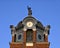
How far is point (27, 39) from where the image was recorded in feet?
165

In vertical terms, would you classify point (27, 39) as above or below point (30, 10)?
below

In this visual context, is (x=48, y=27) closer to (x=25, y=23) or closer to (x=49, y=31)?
(x=49, y=31)

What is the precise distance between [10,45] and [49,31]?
766 centimetres

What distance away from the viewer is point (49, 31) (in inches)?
2045

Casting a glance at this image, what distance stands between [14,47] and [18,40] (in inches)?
71.3

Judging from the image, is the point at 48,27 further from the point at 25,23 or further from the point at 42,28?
the point at 25,23

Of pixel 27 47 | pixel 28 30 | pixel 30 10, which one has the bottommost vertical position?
pixel 27 47

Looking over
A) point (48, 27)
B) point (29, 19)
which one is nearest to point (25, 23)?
point (29, 19)

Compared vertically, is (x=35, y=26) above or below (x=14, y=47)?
above

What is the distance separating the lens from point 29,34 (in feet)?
168

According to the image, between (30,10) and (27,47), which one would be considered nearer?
(27,47)

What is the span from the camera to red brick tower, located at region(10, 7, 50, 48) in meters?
49.7

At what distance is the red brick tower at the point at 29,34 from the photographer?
4969 centimetres

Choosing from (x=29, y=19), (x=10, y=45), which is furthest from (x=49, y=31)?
(x=10, y=45)
